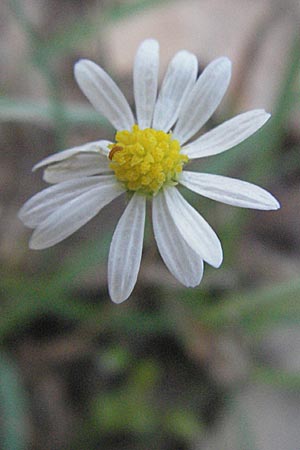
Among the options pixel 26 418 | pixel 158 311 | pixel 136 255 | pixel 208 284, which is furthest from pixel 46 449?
pixel 136 255

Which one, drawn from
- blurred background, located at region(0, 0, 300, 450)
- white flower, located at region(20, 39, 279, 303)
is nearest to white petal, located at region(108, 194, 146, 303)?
white flower, located at region(20, 39, 279, 303)

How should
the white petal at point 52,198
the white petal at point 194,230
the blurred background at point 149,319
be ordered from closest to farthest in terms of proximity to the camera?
the white petal at point 194,230
the white petal at point 52,198
the blurred background at point 149,319

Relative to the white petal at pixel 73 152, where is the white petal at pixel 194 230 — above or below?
below

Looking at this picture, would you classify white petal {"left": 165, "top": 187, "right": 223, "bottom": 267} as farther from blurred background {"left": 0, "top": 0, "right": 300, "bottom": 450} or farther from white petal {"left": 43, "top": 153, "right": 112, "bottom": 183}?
blurred background {"left": 0, "top": 0, "right": 300, "bottom": 450}

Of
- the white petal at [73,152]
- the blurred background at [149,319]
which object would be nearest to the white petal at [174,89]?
the white petal at [73,152]

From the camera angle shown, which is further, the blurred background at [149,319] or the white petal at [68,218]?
the blurred background at [149,319]

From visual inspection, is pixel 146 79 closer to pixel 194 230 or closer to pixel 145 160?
pixel 145 160

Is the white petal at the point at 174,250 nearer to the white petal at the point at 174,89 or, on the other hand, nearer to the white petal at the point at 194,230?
the white petal at the point at 194,230
